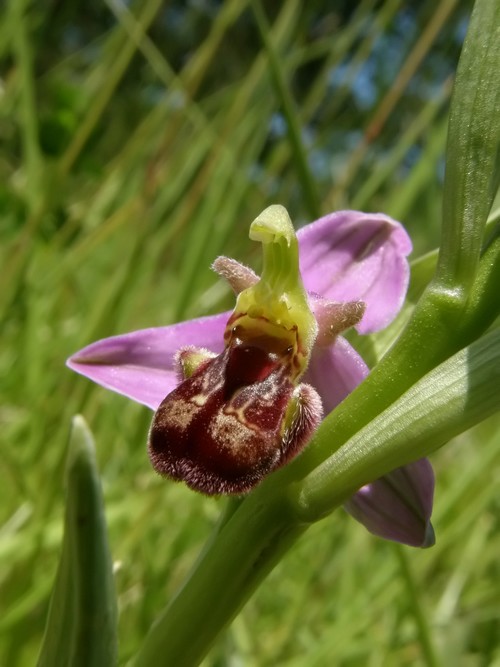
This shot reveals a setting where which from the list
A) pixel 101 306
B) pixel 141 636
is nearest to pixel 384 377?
pixel 141 636

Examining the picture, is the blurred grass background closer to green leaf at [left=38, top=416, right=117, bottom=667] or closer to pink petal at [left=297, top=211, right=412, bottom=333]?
pink petal at [left=297, top=211, right=412, bottom=333]

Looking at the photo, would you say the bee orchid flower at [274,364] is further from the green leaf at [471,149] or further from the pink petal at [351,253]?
the green leaf at [471,149]

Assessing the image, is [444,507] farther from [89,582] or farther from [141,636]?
[89,582]

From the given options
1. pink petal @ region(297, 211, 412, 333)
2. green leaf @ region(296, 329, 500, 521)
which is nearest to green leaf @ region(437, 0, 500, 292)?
green leaf @ region(296, 329, 500, 521)

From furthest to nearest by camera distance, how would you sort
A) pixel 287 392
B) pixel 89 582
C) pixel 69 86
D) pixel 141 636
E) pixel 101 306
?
pixel 69 86, pixel 101 306, pixel 141 636, pixel 287 392, pixel 89 582

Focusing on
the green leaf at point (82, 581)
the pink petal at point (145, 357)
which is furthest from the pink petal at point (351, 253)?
the green leaf at point (82, 581)

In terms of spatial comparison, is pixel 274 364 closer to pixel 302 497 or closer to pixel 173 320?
pixel 302 497
